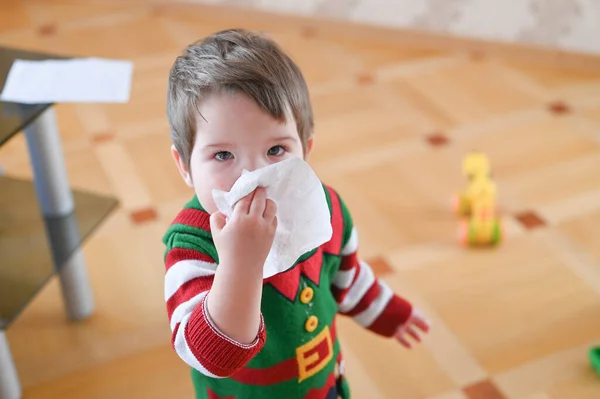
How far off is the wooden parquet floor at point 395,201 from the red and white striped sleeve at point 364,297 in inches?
17.7

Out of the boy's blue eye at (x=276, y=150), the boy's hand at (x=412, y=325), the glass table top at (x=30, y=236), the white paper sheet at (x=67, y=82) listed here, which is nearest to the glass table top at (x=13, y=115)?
the white paper sheet at (x=67, y=82)

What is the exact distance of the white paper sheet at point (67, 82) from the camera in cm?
130

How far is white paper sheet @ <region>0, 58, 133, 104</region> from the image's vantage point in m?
1.30

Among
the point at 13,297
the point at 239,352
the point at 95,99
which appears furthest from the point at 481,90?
the point at 239,352

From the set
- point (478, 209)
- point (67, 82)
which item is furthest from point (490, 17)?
point (67, 82)

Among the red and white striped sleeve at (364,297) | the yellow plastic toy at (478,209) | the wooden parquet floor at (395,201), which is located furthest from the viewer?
the yellow plastic toy at (478,209)

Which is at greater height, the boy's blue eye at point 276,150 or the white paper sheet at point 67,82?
the boy's blue eye at point 276,150

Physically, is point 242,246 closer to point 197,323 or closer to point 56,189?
point 197,323

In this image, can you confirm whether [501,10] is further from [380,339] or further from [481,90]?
[380,339]

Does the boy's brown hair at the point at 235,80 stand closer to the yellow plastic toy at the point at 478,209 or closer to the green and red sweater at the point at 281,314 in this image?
the green and red sweater at the point at 281,314

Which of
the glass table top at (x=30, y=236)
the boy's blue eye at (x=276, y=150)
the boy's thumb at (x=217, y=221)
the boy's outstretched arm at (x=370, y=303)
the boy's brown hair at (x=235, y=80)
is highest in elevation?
the boy's brown hair at (x=235, y=80)

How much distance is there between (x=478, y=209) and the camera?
1.85m

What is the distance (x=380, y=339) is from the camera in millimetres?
1582

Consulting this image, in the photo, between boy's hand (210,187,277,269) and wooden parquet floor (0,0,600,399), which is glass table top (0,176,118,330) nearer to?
wooden parquet floor (0,0,600,399)
